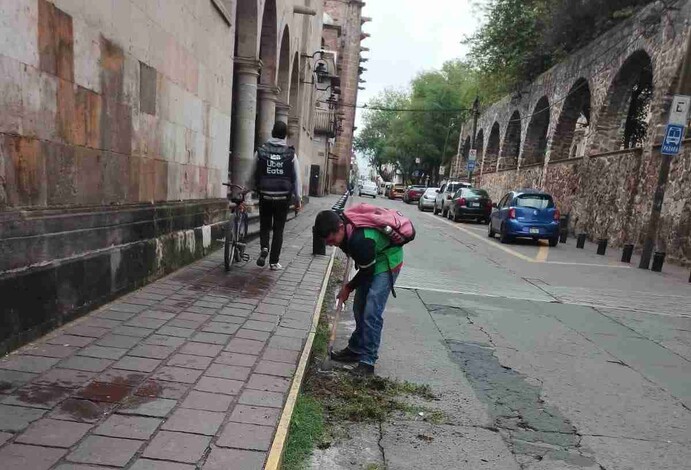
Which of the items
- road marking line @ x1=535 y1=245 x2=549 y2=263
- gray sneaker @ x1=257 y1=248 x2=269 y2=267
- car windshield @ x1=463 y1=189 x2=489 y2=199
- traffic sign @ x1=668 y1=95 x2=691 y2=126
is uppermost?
traffic sign @ x1=668 y1=95 x2=691 y2=126

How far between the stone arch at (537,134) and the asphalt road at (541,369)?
17858 millimetres

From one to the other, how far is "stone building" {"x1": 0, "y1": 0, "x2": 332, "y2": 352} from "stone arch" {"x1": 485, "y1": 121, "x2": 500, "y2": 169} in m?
28.9

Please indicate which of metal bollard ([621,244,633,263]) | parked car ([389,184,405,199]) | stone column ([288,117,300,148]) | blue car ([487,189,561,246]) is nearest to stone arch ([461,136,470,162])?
parked car ([389,184,405,199])

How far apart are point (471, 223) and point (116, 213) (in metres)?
20.1

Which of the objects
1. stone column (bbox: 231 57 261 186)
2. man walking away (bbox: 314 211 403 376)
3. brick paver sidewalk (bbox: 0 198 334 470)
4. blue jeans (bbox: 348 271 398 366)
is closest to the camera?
brick paver sidewalk (bbox: 0 198 334 470)

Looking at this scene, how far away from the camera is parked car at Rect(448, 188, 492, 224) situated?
22641mm

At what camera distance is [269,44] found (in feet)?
43.6

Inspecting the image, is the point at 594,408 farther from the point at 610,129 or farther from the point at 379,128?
the point at 379,128

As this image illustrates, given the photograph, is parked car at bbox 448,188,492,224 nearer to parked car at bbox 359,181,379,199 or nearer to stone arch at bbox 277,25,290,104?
stone arch at bbox 277,25,290,104

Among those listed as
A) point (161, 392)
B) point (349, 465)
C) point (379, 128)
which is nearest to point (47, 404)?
point (161, 392)

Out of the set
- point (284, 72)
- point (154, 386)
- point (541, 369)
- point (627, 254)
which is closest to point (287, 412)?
point (154, 386)

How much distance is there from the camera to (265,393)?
330 cm

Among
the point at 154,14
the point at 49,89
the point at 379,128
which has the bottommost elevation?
the point at 49,89

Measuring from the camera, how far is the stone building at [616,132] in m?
13.8
